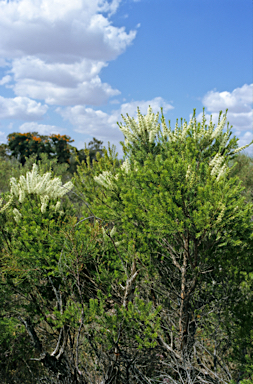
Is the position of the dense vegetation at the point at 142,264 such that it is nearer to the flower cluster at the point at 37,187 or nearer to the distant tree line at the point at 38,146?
the flower cluster at the point at 37,187

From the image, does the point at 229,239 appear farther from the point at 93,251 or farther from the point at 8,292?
the point at 8,292

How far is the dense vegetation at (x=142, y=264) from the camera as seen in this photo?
3381 mm

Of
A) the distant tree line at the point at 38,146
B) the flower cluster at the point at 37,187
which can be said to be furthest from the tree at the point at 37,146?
the flower cluster at the point at 37,187

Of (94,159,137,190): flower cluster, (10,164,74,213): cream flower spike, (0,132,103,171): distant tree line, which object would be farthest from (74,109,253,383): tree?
(0,132,103,171): distant tree line

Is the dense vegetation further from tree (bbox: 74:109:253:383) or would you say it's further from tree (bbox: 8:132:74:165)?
tree (bbox: 8:132:74:165)

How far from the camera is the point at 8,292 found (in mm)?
4727

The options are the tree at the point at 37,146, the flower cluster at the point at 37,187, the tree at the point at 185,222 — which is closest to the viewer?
the tree at the point at 185,222

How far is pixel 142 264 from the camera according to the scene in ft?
13.8

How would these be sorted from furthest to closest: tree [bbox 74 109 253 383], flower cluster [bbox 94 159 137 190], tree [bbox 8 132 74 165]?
tree [bbox 8 132 74 165] → flower cluster [bbox 94 159 137 190] → tree [bbox 74 109 253 383]

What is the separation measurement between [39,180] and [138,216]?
247 cm

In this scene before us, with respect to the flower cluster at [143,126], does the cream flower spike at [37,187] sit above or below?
below

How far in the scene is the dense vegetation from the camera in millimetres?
3381

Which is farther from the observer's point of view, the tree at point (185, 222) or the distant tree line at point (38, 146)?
the distant tree line at point (38, 146)

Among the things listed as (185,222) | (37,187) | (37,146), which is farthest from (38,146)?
(185,222)
